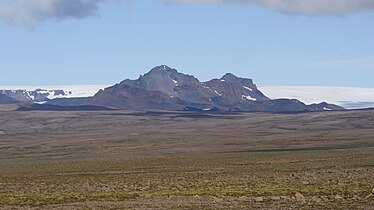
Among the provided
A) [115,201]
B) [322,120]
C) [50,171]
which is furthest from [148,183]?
[322,120]

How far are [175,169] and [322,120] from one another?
14150 cm

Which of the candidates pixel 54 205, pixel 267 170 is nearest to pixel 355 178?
pixel 267 170

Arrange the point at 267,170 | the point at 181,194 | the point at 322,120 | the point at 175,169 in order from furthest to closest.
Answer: the point at 322,120 → the point at 175,169 → the point at 267,170 → the point at 181,194

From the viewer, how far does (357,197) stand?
28.2m

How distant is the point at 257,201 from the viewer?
28047 mm

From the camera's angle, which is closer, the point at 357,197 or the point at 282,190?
the point at 357,197

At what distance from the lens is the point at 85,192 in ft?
109

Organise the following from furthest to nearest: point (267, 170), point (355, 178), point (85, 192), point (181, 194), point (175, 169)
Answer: point (175, 169), point (267, 170), point (355, 178), point (85, 192), point (181, 194)

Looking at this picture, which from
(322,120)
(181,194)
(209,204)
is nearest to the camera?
(209,204)

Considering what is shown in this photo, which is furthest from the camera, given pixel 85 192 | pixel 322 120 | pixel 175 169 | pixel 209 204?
pixel 322 120

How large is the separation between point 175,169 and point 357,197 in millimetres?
22759

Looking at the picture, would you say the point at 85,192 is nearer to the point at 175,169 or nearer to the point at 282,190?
the point at 282,190

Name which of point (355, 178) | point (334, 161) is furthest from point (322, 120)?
point (355, 178)

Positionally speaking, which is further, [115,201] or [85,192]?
[85,192]
